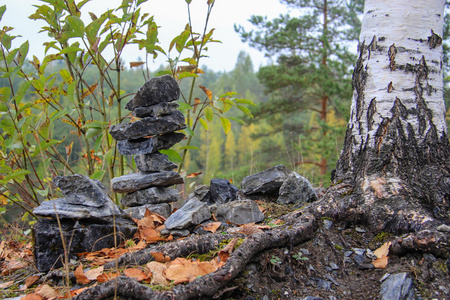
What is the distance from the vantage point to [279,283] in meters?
1.53

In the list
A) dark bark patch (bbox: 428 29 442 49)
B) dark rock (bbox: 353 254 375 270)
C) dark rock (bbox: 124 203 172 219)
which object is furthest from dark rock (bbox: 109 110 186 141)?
dark bark patch (bbox: 428 29 442 49)

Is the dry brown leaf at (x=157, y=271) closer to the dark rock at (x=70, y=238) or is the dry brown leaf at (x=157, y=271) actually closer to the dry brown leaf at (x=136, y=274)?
the dry brown leaf at (x=136, y=274)

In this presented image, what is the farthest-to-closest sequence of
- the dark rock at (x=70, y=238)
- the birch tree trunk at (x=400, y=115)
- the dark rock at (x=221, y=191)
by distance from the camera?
the dark rock at (x=221, y=191) < the birch tree trunk at (x=400, y=115) < the dark rock at (x=70, y=238)

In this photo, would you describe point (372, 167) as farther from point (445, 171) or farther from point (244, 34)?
point (244, 34)

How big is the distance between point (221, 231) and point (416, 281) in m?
1.11

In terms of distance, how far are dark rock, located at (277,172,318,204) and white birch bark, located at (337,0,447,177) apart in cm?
49

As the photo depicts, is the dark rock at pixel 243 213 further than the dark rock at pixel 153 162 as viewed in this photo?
No

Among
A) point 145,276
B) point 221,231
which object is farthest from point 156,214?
point 145,276

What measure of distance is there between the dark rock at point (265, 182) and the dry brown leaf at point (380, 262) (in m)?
1.30

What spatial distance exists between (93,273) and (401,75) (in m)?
2.21

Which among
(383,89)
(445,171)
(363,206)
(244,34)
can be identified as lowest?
(363,206)

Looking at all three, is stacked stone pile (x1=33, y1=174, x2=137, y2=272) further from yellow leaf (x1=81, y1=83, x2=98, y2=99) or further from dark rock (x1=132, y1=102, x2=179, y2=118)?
yellow leaf (x1=81, y1=83, x2=98, y2=99)

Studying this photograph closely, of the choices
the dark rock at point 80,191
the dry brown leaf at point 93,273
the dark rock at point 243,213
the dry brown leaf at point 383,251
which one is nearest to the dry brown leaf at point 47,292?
the dry brown leaf at point 93,273

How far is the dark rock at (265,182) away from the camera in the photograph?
2850 mm
